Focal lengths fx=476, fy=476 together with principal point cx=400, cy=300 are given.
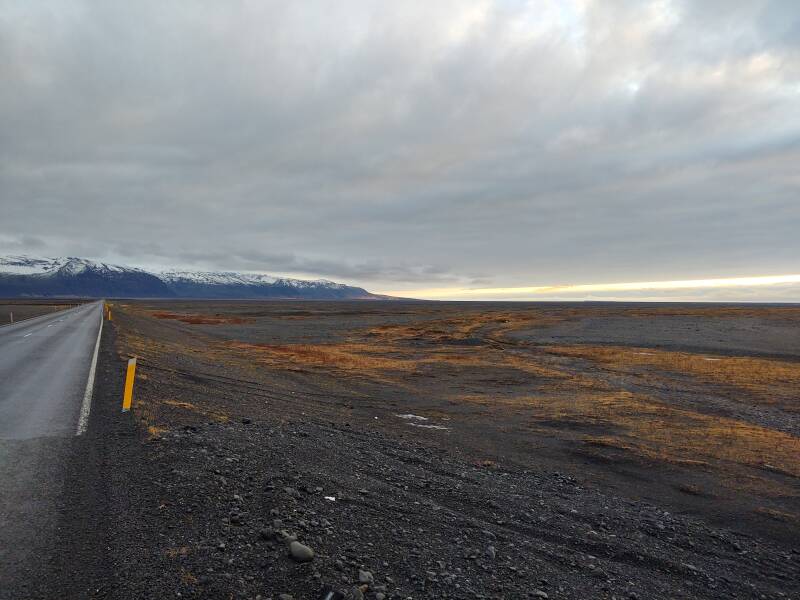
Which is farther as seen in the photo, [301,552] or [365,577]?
[301,552]

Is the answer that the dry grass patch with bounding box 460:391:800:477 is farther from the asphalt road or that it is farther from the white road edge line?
the asphalt road

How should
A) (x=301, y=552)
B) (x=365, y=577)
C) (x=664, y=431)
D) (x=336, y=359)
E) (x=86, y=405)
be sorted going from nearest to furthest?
(x=365, y=577)
(x=301, y=552)
(x=86, y=405)
(x=664, y=431)
(x=336, y=359)

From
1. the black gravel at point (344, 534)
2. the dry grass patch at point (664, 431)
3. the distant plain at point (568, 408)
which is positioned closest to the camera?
the black gravel at point (344, 534)

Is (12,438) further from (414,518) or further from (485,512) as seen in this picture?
(485,512)

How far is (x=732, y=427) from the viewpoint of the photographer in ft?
45.5

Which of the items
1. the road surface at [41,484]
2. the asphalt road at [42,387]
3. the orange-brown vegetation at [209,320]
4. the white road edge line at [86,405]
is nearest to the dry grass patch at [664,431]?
the road surface at [41,484]

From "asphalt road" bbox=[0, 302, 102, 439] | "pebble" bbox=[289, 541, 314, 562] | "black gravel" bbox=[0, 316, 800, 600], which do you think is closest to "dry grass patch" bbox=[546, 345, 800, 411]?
"black gravel" bbox=[0, 316, 800, 600]

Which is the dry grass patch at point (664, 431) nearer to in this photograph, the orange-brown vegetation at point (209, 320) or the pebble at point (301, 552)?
the pebble at point (301, 552)

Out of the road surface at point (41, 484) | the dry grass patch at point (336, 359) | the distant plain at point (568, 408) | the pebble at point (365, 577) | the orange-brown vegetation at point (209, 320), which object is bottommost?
the orange-brown vegetation at point (209, 320)

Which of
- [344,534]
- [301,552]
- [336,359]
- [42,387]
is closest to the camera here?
[301,552]

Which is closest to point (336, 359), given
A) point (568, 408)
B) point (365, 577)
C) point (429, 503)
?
point (568, 408)

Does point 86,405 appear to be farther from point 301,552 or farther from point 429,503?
point 301,552

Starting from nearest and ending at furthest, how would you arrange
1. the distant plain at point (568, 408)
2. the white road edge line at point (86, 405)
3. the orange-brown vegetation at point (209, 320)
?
the white road edge line at point (86, 405)
the distant plain at point (568, 408)
the orange-brown vegetation at point (209, 320)

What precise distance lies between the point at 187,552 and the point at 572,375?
21.7 metres
